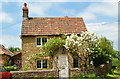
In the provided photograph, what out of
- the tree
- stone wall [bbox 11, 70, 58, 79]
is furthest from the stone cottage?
the tree

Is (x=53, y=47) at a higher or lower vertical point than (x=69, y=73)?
higher

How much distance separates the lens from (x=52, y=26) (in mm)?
24234

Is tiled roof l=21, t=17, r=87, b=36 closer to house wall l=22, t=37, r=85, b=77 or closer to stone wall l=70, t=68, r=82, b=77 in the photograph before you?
house wall l=22, t=37, r=85, b=77

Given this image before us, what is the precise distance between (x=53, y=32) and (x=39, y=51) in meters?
2.98

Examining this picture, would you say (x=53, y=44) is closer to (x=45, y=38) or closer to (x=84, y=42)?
(x=45, y=38)

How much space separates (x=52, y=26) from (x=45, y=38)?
86.5 inches

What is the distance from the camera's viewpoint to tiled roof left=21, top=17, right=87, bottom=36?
23138 millimetres

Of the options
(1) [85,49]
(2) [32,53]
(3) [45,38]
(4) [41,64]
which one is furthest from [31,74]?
(3) [45,38]

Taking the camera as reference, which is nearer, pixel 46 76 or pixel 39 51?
pixel 46 76

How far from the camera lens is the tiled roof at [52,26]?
23138 millimetres

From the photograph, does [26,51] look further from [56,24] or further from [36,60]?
[56,24]

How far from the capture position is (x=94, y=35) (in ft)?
63.3

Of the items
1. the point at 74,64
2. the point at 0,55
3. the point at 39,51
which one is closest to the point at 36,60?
the point at 39,51

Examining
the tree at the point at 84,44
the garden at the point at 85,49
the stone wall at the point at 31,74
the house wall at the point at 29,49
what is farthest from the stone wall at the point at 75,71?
the house wall at the point at 29,49
